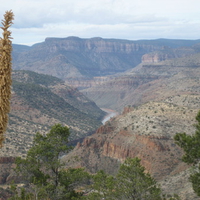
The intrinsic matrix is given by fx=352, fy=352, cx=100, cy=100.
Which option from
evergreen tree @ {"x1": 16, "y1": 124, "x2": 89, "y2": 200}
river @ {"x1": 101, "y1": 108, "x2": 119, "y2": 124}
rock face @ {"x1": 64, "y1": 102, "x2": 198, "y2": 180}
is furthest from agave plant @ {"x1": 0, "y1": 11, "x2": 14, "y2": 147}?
river @ {"x1": 101, "y1": 108, "x2": 119, "y2": 124}

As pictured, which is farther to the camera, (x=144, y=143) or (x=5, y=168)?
(x=144, y=143)

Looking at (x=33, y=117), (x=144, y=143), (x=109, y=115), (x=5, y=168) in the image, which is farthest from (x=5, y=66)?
(x=109, y=115)

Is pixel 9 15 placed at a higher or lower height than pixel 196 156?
higher

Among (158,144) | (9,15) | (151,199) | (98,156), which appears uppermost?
Answer: (9,15)

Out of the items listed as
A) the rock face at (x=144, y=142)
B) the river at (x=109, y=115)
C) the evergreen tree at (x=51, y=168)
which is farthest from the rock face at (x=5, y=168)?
the river at (x=109, y=115)

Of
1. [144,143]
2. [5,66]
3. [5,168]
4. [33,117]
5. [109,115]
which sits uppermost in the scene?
[5,66]

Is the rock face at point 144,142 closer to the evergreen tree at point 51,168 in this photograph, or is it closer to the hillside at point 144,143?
the hillside at point 144,143

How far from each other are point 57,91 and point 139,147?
9128cm

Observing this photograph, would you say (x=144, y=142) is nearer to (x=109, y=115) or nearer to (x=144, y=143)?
A: (x=144, y=143)

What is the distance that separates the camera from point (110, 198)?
2391 cm

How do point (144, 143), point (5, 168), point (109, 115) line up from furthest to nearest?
point (109, 115) < point (144, 143) < point (5, 168)

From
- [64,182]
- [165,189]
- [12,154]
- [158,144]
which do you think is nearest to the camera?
[64,182]

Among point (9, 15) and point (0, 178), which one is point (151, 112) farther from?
point (9, 15)

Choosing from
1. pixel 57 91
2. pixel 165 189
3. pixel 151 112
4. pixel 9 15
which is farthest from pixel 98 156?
pixel 57 91
